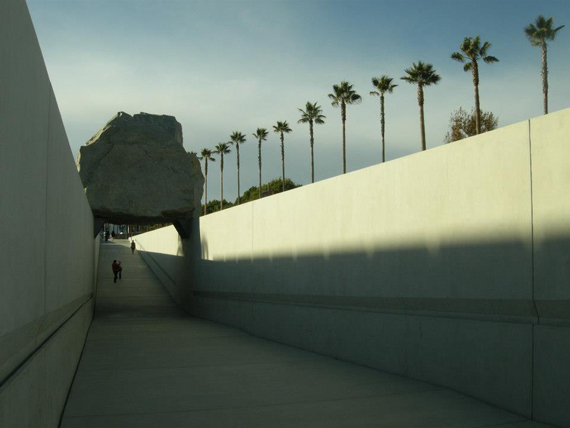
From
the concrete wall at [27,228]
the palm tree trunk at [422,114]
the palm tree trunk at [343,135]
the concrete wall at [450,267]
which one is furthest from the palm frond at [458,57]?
the concrete wall at [27,228]

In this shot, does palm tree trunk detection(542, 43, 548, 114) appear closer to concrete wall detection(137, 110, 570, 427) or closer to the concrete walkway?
concrete wall detection(137, 110, 570, 427)

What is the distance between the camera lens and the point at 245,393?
8039mm

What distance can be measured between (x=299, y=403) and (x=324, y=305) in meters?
4.13

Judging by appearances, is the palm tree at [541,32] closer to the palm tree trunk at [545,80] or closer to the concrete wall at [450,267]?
the palm tree trunk at [545,80]

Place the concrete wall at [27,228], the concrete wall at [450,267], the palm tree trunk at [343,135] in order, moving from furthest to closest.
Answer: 1. the palm tree trunk at [343,135]
2. the concrete wall at [450,267]
3. the concrete wall at [27,228]

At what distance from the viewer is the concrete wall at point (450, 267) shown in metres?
6.27

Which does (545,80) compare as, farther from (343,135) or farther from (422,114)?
(343,135)

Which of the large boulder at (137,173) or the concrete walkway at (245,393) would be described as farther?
the large boulder at (137,173)

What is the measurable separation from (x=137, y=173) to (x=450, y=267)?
708 inches

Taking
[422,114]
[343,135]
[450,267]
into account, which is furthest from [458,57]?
[450,267]

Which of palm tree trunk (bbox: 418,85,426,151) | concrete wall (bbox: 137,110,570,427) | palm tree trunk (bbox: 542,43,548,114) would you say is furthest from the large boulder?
palm tree trunk (bbox: 542,43,548,114)

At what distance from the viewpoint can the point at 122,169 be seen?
23719mm

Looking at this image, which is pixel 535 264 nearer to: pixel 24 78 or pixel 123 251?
pixel 24 78

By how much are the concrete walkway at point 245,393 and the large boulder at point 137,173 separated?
33.5 feet
